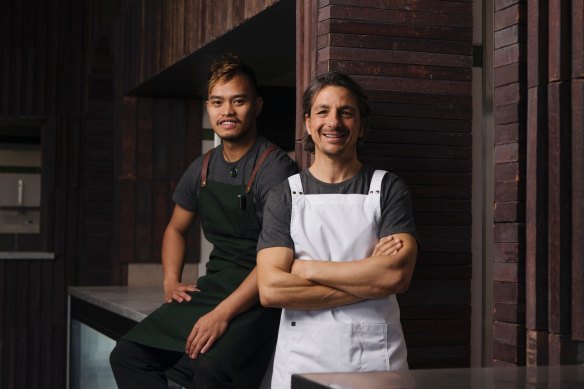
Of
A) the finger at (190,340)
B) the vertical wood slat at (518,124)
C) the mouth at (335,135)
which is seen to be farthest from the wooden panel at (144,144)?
the vertical wood slat at (518,124)

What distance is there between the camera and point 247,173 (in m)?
3.27

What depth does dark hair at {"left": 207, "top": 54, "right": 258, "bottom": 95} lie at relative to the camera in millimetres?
3246

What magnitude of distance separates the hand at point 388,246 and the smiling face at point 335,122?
0.26 metres

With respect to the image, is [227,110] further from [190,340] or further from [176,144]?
[176,144]

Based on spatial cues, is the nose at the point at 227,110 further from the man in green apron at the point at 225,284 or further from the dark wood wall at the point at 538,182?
the dark wood wall at the point at 538,182

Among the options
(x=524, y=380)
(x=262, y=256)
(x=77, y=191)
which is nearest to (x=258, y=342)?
(x=262, y=256)

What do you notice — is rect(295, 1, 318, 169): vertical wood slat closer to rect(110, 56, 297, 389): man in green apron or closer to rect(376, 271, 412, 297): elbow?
rect(110, 56, 297, 389): man in green apron

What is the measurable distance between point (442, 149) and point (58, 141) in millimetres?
5346

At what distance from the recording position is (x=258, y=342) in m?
3.20

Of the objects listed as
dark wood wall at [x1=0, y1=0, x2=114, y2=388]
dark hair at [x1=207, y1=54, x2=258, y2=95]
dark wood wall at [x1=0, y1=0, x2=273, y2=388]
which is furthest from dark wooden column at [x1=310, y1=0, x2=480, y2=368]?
dark wood wall at [x1=0, y1=0, x2=114, y2=388]

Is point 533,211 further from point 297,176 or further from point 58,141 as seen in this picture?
point 58,141

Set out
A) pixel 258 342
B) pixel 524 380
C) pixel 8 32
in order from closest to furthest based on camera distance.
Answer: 1. pixel 524 380
2. pixel 258 342
3. pixel 8 32

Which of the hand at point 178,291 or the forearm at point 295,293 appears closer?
the forearm at point 295,293

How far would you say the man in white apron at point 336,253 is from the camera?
266 cm
